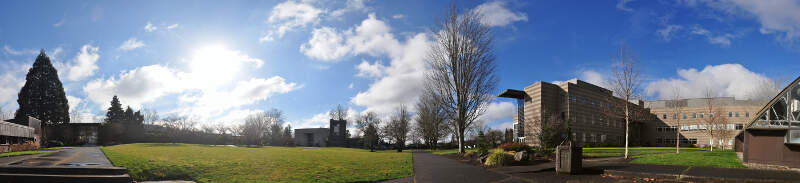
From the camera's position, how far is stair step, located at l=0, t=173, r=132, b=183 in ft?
38.2

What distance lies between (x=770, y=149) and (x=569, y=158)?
25.3 feet

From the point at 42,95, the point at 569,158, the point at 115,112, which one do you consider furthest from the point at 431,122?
the point at 115,112

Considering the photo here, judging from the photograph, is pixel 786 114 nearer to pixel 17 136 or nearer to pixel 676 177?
pixel 676 177

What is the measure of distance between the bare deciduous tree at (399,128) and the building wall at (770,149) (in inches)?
1966

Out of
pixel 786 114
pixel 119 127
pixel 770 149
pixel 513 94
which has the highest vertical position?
pixel 513 94

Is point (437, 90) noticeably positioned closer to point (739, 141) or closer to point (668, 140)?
point (739, 141)

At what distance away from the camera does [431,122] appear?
2242 inches

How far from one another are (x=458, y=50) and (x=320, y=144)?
55716mm

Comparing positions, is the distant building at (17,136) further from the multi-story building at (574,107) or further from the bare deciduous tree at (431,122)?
the multi-story building at (574,107)

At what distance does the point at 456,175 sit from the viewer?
13.4m

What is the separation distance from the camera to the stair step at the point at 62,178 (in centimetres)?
1166

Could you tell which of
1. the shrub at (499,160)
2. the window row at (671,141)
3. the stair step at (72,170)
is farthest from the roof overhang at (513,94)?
the stair step at (72,170)

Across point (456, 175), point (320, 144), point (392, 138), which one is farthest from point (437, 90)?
point (320, 144)

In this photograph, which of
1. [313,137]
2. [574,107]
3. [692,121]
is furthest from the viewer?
[313,137]
